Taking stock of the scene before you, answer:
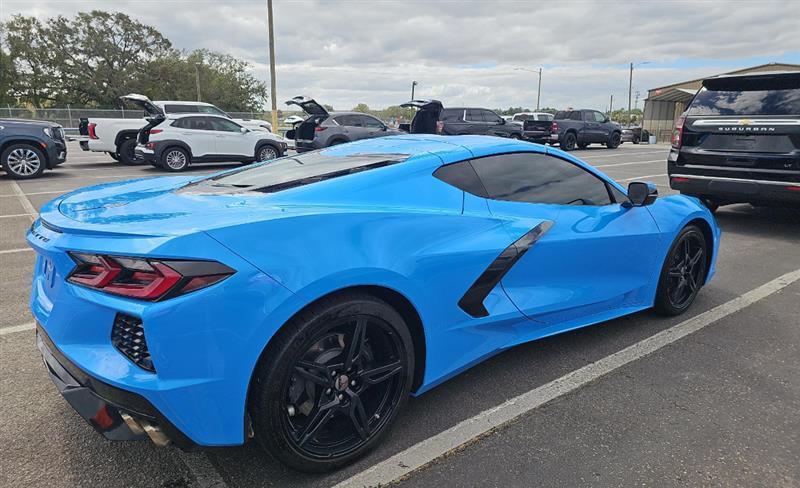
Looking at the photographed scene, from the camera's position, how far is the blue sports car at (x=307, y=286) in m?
1.82

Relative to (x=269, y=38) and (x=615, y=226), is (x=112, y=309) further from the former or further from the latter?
(x=269, y=38)

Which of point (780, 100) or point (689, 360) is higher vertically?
point (780, 100)

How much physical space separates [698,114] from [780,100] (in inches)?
33.8

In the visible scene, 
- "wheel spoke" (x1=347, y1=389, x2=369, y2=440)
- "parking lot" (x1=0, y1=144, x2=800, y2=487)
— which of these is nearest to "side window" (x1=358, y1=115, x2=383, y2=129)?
"parking lot" (x1=0, y1=144, x2=800, y2=487)

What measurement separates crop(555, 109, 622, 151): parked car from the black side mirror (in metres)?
20.4

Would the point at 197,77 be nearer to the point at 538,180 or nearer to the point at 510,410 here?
the point at 538,180

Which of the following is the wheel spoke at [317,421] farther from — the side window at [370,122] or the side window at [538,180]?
the side window at [370,122]

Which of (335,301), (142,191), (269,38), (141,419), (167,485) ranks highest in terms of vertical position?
(269,38)

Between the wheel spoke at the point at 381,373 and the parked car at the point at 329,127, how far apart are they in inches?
523

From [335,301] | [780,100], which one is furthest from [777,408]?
[780,100]

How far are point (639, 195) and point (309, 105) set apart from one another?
1336 cm

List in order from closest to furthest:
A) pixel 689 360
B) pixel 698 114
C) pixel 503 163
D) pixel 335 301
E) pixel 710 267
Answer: pixel 335 301 → pixel 503 163 → pixel 689 360 → pixel 710 267 → pixel 698 114

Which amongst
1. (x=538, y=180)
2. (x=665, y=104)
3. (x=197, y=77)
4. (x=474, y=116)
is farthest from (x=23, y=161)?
(x=197, y=77)

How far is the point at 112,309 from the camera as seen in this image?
181cm
